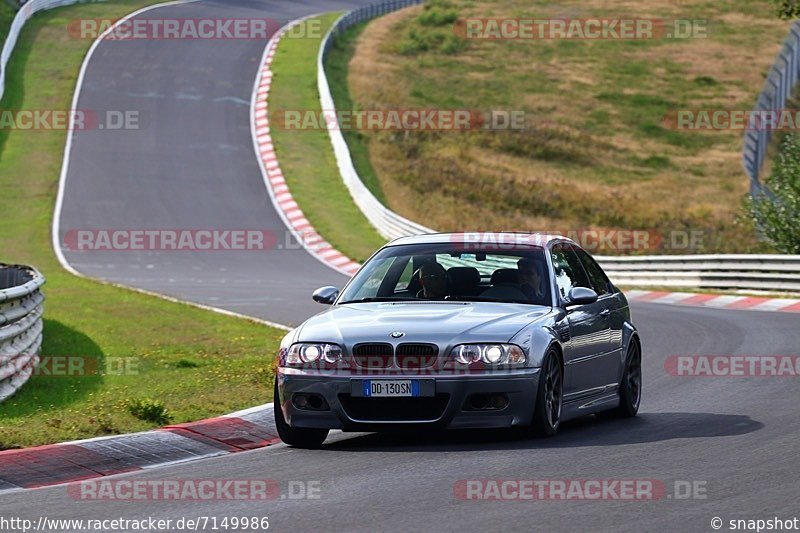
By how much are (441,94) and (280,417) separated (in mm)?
52418

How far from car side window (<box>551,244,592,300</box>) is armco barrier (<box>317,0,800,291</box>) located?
15.5 metres

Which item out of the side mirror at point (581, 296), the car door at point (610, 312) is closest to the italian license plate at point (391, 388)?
the side mirror at point (581, 296)

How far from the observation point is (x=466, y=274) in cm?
1095

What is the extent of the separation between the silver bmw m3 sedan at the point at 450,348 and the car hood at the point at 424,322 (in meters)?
0.01

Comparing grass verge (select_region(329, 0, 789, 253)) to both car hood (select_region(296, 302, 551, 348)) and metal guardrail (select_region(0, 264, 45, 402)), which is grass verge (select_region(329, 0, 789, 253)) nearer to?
metal guardrail (select_region(0, 264, 45, 402))

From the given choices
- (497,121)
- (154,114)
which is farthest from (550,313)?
(497,121)

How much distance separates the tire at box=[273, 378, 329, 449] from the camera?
10148 mm

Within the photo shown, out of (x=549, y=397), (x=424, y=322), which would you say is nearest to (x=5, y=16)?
(x=424, y=322)

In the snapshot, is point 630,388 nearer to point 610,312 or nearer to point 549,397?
point 610,312

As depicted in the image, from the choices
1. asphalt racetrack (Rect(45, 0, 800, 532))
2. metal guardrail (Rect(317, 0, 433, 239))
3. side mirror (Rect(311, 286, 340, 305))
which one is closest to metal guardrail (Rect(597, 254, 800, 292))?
asphalt racetrack (Rect(45, 0, 800, 532))

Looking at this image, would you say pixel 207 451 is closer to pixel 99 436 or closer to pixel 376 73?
pixel 99 436

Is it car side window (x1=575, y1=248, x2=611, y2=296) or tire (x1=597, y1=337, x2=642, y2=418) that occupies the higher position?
car side window (x1=575, y1=248, x2=611, y2=296)

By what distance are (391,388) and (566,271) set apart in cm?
236

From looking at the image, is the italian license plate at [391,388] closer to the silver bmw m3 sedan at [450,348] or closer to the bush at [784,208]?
the silver bmw m3 sedan at [450,348]
